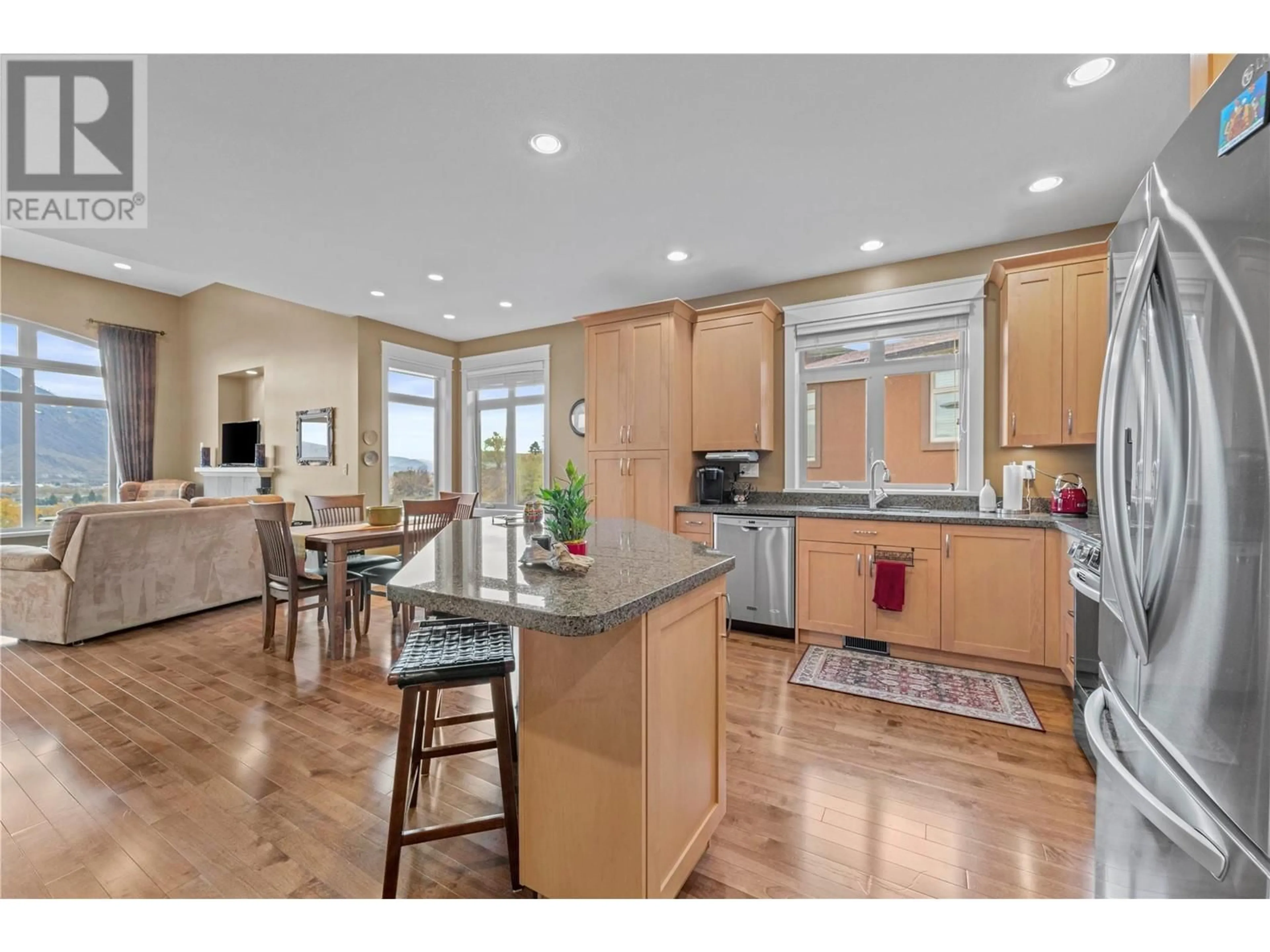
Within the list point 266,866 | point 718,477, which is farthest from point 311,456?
point 266,866

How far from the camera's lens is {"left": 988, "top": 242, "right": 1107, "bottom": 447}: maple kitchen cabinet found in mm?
2926

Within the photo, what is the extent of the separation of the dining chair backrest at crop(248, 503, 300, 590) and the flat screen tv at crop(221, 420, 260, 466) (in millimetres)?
4149

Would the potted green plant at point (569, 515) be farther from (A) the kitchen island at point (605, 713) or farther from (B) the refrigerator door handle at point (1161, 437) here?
(B) the refrigerator door handle at point (1161, 437)

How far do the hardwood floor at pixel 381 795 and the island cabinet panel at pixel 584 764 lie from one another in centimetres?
32

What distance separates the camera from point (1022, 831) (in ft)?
5.45

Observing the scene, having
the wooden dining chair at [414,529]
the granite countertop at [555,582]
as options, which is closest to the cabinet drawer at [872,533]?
the granite countertop at [555,582]

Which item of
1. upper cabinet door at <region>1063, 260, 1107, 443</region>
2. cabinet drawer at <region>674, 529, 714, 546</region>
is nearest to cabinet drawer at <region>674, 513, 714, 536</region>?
cabinet drawer at <region>674, 529, 714, 546</region>

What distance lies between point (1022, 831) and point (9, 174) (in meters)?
5.13

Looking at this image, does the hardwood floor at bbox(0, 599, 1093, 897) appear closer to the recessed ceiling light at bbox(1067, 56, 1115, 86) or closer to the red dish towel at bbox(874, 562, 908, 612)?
the red dish towel at bbox(874, 562, 908, 612)

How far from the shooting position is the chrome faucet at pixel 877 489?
12.0ft

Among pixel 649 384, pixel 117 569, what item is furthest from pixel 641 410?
pixel 117 569

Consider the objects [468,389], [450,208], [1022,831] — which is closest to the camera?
[1022,831]
